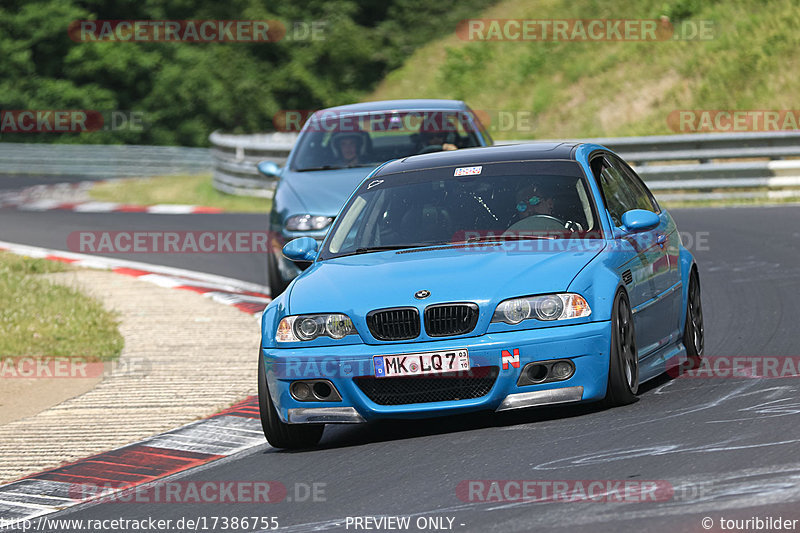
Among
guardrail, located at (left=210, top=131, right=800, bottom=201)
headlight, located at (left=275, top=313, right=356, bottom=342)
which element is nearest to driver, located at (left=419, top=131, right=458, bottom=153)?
headlight, located at (left=275, top=313, right=356, bottom=342)

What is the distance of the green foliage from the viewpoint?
49.9m

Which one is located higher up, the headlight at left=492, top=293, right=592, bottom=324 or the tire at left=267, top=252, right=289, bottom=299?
the headlight at left=492, top=293, right=592, bottom=324

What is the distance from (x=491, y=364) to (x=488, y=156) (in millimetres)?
2021

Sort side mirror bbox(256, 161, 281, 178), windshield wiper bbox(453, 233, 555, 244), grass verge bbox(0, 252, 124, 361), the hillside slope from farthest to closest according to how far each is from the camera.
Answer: the hillside slope → side mirror bbox(256, 161, 281, 178) → grass verge bbox(0, 252, 124, 361) → windshield wiper bbox(453, 233, 555, 244)

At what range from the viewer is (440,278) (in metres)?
7.03

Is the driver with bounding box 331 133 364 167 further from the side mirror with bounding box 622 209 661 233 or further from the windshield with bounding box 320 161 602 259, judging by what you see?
the side mirror with bounding box 622 209 661 233

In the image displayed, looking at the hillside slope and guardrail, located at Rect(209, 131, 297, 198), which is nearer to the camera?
guardrail, located at Rect(209, 131, 297, 198)

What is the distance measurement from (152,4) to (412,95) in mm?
15113

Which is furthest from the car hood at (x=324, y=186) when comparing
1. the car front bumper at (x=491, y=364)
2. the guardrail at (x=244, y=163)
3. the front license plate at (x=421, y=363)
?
the guardrail at (x=244, y=163)

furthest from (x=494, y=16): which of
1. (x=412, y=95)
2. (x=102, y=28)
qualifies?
(x=102, y=28)

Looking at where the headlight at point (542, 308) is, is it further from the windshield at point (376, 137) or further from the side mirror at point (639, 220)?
the windshield at point (376, 137)

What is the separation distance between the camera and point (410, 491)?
19.7 feet

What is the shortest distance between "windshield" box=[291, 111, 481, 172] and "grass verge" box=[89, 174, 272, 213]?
30.3ft

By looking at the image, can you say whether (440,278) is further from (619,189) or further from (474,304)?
(619,189)
